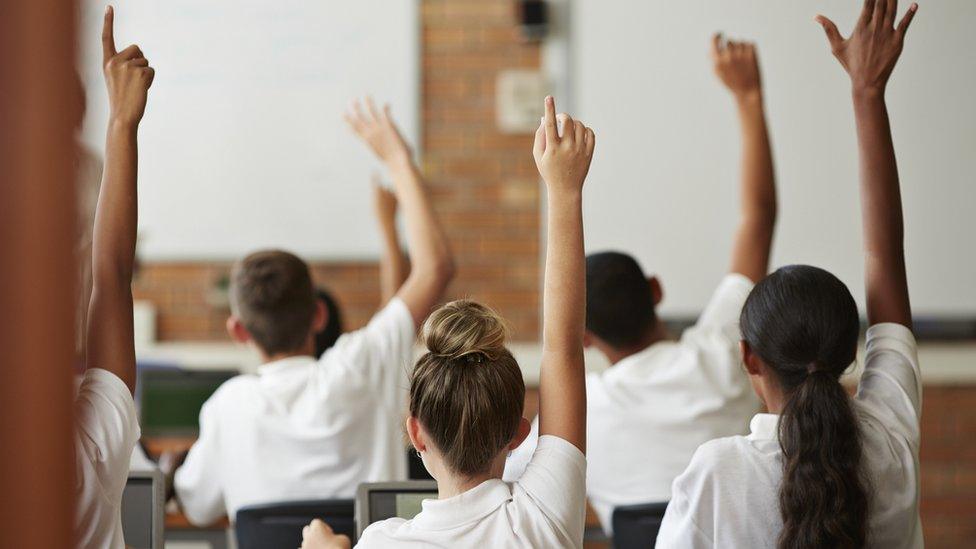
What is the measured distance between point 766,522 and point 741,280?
1038mm

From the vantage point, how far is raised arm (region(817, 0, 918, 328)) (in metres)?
1.62

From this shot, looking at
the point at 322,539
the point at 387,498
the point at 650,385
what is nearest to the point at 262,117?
the point at 650,385

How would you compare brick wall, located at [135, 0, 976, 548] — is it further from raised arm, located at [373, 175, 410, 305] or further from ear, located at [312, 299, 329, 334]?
ear, located at [312, 299, 329, 334]

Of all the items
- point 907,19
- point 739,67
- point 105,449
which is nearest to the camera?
point 105,449

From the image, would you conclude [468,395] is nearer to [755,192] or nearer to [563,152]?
[563,152]

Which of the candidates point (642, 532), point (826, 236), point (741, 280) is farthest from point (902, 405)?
point (826, 236)

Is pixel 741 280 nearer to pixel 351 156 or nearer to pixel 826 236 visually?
pixel 826 236

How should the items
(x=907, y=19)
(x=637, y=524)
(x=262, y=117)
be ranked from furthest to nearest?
(x=262, y=117) < (x=637, y=524) < (x=907, y=19)

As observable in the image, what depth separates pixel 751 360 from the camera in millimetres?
1521

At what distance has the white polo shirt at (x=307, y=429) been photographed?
217cm

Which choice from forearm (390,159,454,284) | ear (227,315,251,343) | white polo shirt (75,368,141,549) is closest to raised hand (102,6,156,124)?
white polo shirt (75,368,141,549)

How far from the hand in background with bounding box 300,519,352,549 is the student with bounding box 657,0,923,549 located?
17.6 inches

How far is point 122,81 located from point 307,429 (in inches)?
39.9

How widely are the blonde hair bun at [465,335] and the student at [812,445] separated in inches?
13.1
